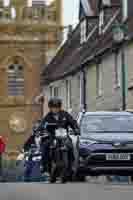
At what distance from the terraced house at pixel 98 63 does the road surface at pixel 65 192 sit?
13.7m

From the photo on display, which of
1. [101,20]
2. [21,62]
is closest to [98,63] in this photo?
[101,20]

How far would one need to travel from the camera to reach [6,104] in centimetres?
6569

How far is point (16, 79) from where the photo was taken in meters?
66.8

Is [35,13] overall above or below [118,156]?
above

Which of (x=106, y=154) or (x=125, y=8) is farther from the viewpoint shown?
(x=125, y=8)

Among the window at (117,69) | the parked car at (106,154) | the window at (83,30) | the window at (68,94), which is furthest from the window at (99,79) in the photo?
the parked car at (106,154)

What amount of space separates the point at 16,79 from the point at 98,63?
28.7 m

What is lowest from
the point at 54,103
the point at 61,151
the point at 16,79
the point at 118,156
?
the point at 16,79

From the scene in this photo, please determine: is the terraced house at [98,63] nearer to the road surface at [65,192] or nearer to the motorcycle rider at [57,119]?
the motorcycle rider at [57,119]

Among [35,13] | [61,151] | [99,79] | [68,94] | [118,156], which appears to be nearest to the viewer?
[61,151]

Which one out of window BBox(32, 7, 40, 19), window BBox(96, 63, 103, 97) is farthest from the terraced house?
window BBox(32, 7, 40, 19)

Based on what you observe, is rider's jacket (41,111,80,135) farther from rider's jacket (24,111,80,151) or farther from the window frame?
the window frame

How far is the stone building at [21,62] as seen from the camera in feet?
216

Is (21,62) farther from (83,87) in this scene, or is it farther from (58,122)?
(58,122)
